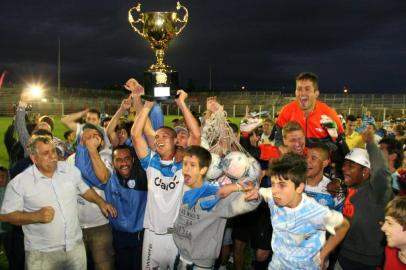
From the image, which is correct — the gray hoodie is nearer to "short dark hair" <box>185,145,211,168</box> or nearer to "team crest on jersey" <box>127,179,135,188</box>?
"short dark hair" <box>185,145,211,168</box>

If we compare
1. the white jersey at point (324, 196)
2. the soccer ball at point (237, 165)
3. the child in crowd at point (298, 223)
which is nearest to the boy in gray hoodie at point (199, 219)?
the soccer ball at point (237, 165)

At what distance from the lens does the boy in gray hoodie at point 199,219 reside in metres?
3.90

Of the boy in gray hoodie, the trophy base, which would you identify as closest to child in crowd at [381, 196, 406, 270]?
the boy in gray hoodie

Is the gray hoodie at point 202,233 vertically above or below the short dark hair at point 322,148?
below

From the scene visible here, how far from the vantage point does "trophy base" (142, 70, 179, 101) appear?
5191 millimetres

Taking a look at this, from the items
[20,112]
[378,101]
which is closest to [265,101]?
[378,101]

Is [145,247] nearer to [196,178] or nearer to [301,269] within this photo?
[196,178]

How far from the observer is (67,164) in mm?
4406

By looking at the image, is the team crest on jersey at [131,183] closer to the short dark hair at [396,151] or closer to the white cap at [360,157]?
the white cap at [360,157]

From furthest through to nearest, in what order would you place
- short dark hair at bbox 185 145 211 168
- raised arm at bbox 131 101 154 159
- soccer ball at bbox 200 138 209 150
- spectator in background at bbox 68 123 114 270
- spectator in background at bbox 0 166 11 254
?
spectator in background at bbox 0 166 11 254 → soccer ball at bbox 200 138 209 150 → spectator in background at bbox 68 123 114 270 → raised arm at bbox 131 101 154 159 → short dark hair at bbox 185 145 211 168

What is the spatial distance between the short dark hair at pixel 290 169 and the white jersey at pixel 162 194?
4.47 feet

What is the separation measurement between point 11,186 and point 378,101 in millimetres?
54109

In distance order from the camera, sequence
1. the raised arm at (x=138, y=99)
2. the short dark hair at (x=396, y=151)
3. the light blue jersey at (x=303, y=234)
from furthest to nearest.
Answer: the short dark hair at (x=396, y=151) → the raised arm at (x=138, y=99) → the light blue jersey at (x=303, y=234)

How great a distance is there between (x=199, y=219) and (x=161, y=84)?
2078 millimetres
